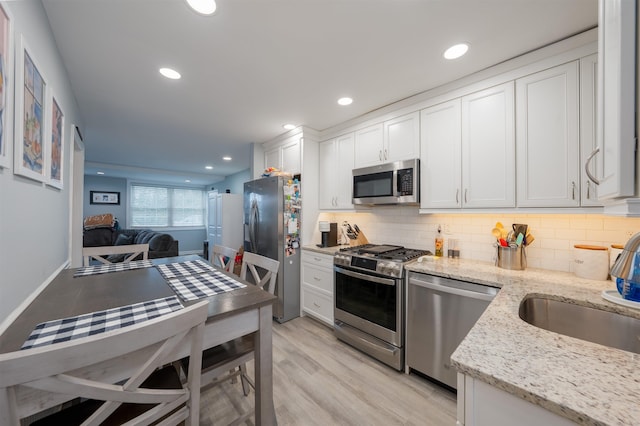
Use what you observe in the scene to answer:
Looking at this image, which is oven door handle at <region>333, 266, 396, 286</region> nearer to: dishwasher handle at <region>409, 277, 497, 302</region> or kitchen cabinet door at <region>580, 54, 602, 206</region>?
dishwasher handle at <region>409, 277, 497, 302</region>

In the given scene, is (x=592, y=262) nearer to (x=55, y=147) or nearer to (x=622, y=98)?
(x=622, y=98)

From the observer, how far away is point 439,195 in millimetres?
2107

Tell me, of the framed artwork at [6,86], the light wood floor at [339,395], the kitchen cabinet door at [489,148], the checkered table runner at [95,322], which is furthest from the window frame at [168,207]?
the kitchen cabinet door at [489,148]

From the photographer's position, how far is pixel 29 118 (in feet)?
3.69

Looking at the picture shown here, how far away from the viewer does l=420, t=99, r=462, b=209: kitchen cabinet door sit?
6.59 ft

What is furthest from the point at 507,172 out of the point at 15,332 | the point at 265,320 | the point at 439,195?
the point at 15,332

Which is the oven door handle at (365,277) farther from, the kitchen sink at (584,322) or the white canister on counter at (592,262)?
the white canister on counter at (592,262)

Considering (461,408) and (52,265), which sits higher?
(52,265)

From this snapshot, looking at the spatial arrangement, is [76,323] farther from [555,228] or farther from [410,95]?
[555,228]

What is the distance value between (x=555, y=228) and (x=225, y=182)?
23.9 feet

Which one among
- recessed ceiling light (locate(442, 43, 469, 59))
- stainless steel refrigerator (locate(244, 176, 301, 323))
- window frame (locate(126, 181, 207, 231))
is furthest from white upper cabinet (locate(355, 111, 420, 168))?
window frame (locate(126, 181, 207, 231))

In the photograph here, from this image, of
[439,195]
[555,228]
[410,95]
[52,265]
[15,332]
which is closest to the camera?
[15,332]

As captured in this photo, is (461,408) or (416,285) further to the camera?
(416,285)

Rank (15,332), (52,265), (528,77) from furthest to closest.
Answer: (528,77) → (52,265) → (15,332)
